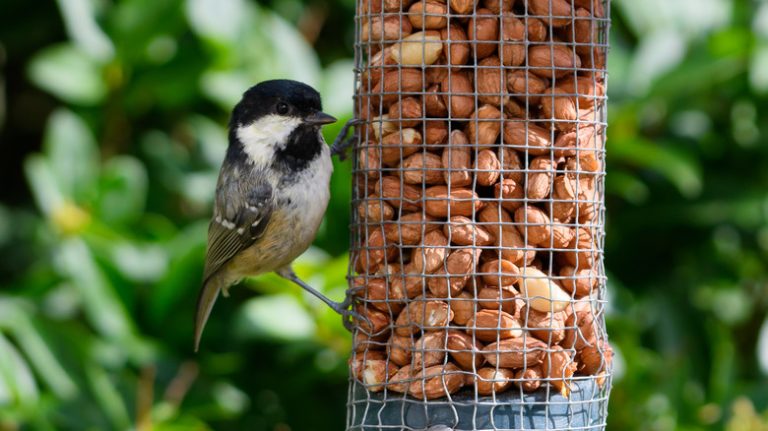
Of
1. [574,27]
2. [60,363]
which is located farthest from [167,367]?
[574,27]

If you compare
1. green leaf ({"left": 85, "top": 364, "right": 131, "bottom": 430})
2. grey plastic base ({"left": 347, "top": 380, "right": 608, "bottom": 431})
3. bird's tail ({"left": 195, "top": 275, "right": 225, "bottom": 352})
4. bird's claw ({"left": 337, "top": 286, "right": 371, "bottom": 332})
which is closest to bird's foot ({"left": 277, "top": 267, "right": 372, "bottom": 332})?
bird's claw ({"left": 337, "top": 286, "right": 371, "bottom": 332})

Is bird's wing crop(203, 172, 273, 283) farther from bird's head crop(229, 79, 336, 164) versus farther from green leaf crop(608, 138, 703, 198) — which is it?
green leaf crop(608, 138, 703, 198)

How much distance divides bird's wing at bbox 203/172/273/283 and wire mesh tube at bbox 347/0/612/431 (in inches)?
26.3

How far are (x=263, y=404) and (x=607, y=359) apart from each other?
1677mm

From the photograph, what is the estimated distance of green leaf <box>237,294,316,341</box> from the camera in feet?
11.0

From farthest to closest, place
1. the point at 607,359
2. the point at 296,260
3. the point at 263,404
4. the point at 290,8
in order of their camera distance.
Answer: the point at 290,8
the point at 263,404
the point at 296,260
the point at 607,359

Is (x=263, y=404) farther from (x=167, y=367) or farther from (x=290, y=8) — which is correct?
(x=290, y=8)

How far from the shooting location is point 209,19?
359 centimetres

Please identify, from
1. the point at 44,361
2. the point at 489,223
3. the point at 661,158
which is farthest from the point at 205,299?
the point at 661,158

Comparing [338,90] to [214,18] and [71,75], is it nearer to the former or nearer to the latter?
[214,18]

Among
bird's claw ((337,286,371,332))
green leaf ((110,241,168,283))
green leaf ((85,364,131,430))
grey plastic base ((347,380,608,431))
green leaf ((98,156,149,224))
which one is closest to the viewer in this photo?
grey plastic base ((347,380,608,431))

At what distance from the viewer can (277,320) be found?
11.0 ft

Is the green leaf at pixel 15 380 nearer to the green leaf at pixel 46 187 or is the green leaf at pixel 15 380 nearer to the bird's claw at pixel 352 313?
the green leaf at pixel 46 187

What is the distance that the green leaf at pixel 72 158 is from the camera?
371 centimetres
